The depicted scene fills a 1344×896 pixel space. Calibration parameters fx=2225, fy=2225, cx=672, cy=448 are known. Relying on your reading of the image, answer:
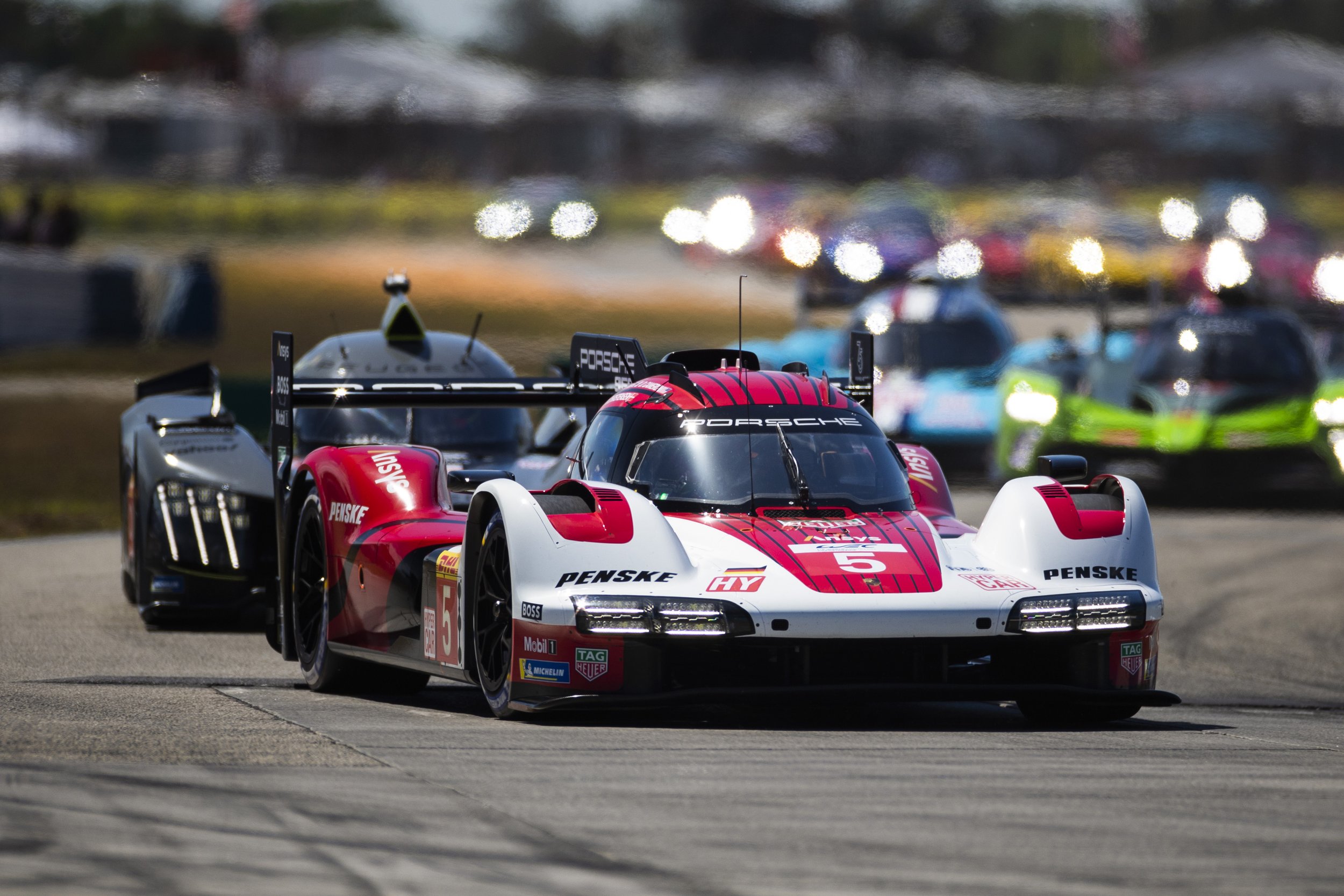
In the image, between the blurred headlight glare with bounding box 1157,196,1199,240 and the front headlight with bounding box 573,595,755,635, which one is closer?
the front headlight with bounding box 573,595,755,635

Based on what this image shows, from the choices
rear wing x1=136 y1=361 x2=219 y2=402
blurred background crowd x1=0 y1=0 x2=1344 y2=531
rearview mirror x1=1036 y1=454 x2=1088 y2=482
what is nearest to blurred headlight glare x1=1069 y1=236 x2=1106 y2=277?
blurred background crowd x1=0 y1=0 x2=1344 y2=531

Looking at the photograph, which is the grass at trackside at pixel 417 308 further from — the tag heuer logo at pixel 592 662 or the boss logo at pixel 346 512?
the tag heuer logo at pixel 592 662

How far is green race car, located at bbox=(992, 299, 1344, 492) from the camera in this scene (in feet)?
57.3

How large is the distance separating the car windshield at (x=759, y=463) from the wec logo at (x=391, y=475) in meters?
0.97

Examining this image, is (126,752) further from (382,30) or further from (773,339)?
(382,30)

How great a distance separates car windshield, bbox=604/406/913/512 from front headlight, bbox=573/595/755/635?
0.81 metres

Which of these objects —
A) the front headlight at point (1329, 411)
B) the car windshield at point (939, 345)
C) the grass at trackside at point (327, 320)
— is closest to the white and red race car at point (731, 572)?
the front headlight at point (1329, 411)

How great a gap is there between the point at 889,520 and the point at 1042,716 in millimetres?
884

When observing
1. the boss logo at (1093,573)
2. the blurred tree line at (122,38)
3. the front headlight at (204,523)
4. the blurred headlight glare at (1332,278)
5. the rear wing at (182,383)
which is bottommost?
the front headlight at (204,523)

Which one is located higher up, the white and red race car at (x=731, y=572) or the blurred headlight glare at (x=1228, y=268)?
the blurred headlight glare at (x=1228, y=268)

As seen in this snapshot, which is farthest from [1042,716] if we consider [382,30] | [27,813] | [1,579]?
[382,30]

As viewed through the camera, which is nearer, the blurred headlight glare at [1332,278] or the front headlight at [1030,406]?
the front headlight at [1030,406]

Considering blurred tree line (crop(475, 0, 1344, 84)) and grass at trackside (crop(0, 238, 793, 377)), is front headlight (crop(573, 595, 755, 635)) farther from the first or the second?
blurred tree line (crop(475, 0, 1344, 84))

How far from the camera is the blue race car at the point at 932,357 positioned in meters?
19.7
